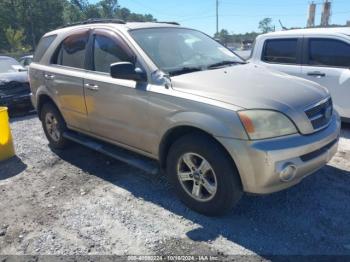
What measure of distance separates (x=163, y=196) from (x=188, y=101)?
4.16ft

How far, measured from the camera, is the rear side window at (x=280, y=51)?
655 cm

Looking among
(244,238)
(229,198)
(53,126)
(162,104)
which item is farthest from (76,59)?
(244,238)

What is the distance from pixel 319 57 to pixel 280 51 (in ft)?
2.50

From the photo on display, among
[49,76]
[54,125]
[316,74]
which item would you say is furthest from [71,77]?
[316,74]

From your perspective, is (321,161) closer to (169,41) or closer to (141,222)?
(141,222)

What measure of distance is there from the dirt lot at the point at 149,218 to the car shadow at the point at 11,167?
122mm

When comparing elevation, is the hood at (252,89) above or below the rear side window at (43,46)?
below

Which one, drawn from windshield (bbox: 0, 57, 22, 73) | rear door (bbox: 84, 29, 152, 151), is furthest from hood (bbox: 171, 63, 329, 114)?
windshield (bbox: 0, 57, 22, 73)

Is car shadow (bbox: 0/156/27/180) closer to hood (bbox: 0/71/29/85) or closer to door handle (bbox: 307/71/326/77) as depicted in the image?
hood (bbox: 0/71/29/85)

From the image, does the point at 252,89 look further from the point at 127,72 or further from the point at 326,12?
the point at 326,12

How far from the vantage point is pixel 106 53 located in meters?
4.41

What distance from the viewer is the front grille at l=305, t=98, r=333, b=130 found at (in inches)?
131

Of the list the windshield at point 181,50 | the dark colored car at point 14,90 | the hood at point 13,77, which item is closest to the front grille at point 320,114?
the windshield at point 181,50

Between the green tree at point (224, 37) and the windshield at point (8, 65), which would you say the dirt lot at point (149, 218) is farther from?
the green tree at point (224, 37)
